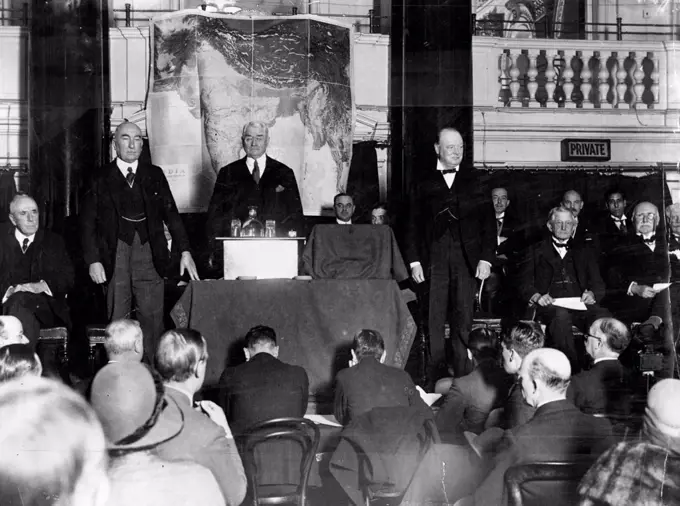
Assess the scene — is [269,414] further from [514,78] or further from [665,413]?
[514,78]

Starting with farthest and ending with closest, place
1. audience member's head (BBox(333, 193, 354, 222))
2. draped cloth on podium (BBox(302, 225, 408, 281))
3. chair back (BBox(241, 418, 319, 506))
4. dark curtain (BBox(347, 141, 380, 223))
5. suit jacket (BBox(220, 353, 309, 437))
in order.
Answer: dark curtain (BBox(347, 141, 380, 223))
audience member's head (BBox(333, 193, 354, 222))
draped cloth on podium (BBox(302, 225, 408, 281))
suit jacket (BBox(220, 353, 309, 437))
chair back (BBox(241, 418, 319, 506))

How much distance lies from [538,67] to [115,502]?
6128 millimetres

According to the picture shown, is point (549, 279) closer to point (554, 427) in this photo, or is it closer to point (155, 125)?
point (554, 427)

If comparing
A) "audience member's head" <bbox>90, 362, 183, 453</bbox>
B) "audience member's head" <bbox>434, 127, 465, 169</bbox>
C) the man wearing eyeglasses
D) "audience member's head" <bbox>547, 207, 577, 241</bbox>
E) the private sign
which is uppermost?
the private sign

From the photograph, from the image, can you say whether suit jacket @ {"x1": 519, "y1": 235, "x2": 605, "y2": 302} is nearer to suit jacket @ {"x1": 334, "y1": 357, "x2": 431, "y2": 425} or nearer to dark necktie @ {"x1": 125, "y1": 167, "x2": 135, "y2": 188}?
suit jacket @ {"x1": 334, "y1": 357, "x2": 431, "y2": 425}

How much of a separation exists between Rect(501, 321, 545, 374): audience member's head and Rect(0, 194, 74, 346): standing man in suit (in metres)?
2.51

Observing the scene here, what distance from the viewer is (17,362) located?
10.1ft

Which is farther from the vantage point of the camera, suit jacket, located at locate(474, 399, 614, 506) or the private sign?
the private sign

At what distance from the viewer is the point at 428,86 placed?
6.26m

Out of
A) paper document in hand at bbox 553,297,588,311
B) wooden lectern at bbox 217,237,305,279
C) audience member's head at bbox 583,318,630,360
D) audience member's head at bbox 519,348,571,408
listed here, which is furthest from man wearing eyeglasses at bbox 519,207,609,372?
audience member's head at bbox 519,348,571,408

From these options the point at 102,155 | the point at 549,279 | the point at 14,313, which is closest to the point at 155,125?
the point at 102,155

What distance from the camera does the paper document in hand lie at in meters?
5.06

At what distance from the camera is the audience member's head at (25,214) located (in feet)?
16.1

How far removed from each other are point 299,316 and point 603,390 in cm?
141
